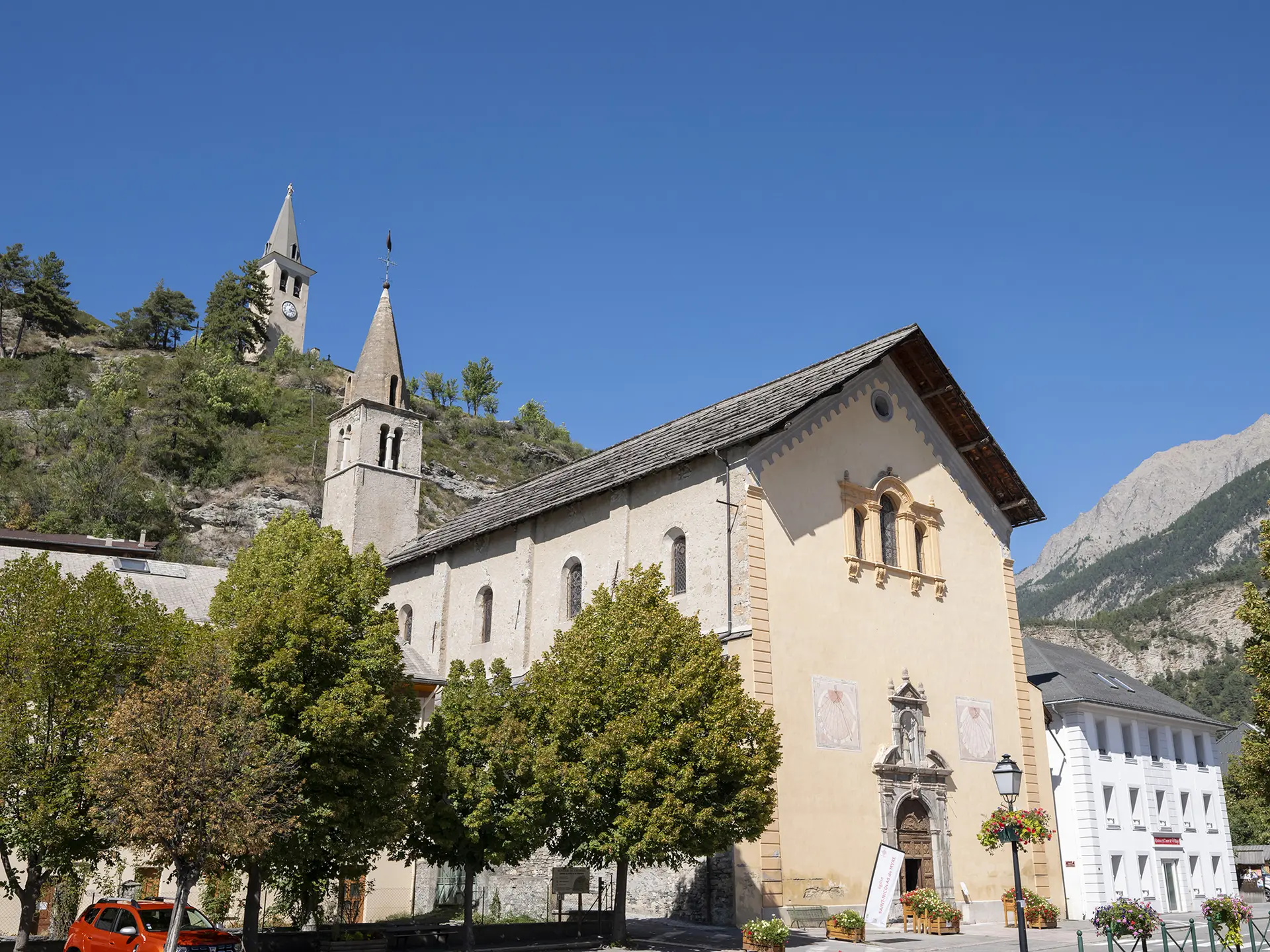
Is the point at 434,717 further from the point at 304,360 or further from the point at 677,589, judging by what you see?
the point at 304,360

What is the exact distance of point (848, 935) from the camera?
81.9 ft

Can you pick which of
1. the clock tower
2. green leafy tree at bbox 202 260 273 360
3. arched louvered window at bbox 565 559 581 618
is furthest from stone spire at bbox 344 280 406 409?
the clock tower

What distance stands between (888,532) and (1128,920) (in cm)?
1606

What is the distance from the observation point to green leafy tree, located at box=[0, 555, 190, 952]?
20.6m

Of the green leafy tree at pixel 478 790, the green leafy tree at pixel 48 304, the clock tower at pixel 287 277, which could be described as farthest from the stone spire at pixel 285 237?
the green leafy tree at pixel 478 790

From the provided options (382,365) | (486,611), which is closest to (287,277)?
(382,365)

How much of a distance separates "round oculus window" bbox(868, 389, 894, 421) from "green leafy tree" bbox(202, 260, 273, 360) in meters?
85.1

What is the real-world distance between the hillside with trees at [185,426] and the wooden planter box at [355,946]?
50.5 m

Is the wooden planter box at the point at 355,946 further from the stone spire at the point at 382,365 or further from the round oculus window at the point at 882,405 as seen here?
the stone spire at the point at 382,365

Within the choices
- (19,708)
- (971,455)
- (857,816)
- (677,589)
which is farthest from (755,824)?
(971,455)

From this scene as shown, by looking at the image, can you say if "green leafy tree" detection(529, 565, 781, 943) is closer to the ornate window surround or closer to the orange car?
the orange car

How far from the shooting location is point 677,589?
30344mm

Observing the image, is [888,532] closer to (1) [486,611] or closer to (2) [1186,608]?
(1) [486,611]

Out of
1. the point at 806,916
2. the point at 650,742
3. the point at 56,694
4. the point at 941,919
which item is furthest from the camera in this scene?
the point at 941,919
